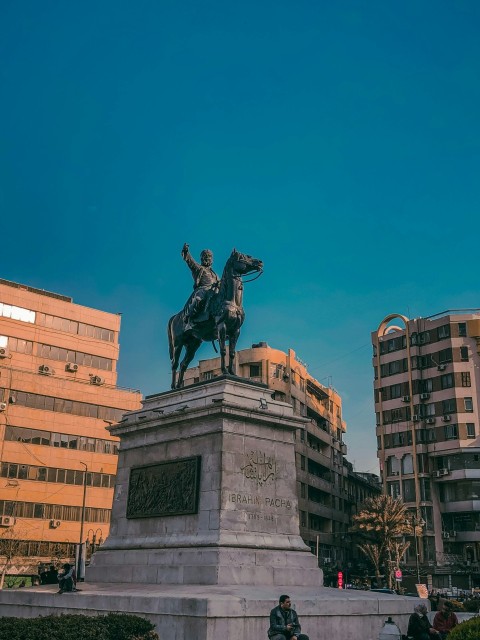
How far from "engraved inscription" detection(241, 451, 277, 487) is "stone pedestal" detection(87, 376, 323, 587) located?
30mm

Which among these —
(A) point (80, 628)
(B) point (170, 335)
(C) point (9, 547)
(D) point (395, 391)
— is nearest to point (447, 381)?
(D) point (395, 391)

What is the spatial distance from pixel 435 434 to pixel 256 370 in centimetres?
1967

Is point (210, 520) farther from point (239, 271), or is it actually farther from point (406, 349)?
point (406, 349)

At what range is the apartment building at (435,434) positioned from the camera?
240 ft

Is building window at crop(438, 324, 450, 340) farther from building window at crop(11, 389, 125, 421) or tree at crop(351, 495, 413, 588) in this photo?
building window at crop(11, 389, 125, 421)

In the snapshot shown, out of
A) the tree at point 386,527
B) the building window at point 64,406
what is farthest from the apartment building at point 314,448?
the building window at point 64,406

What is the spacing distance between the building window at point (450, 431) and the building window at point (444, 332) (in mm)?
9229

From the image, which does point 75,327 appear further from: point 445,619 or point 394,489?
point 445,619

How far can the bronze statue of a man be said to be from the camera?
25.4 meters

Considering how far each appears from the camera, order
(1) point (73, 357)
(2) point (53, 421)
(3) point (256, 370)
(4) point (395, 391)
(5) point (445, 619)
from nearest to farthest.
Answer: (5) point (445, 619)
(2) point (53, 421)
(1) point (73, 357)
(4) point (395, 391)
(3) point (256, 370)

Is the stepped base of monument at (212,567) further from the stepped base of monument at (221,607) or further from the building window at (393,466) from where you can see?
the building window at (393,466)

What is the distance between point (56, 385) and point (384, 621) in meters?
52.8

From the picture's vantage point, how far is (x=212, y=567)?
19.3 m

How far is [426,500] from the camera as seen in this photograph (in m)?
76.3
